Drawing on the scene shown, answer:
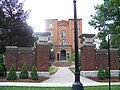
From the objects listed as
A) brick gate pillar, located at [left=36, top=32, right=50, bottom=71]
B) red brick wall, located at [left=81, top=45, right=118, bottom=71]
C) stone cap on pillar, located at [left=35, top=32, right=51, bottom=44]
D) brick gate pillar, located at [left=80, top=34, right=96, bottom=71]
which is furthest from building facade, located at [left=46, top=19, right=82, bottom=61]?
brick gate pillar, located at [left=36, top=32, right=50, bottom=71]

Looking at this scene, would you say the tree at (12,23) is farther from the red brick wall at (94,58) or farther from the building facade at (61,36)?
the building facade at (61,36)

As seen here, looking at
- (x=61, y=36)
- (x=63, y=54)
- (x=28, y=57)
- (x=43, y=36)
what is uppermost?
(x=61, y=36)

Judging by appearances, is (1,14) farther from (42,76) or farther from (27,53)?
(42,76)

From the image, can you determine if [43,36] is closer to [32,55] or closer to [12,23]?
[32,55]

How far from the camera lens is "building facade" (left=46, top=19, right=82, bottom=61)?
82062 mm

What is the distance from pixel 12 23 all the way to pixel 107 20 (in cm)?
1400

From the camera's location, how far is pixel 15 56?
2722 cm

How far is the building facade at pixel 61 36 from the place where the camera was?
8206 centimetres

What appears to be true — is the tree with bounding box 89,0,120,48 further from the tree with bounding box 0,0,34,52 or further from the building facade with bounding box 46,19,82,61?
the building facade with bounding box 46,19,82,61

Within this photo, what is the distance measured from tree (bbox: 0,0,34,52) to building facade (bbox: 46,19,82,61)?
4939cm

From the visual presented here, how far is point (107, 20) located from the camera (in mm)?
19031

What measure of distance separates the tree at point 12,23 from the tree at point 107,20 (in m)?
12.3

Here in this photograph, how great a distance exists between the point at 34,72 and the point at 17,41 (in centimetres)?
918

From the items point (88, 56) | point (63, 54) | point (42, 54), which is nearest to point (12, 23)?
point (42, 54)
